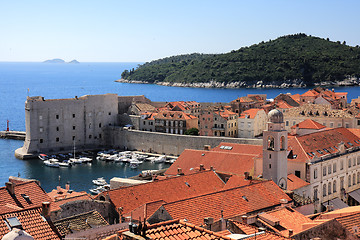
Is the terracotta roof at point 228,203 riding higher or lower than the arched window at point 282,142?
lower

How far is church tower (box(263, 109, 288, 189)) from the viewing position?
2716cm

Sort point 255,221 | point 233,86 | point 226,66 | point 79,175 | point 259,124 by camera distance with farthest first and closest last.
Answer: point 226,66
point 233,86
point 259,124
point 79,175
point 255,221

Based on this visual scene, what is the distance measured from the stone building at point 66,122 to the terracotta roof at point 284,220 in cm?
4396

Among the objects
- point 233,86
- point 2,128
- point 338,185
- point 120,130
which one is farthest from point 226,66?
point 338,185

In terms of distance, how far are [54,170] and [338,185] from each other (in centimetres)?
2796

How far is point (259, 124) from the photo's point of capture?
59.2 metres

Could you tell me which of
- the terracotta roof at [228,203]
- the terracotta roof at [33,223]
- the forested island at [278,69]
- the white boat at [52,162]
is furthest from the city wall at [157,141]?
the forested island at [278,69]

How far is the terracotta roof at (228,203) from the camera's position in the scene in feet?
58.3

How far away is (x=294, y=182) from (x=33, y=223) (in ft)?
67.8

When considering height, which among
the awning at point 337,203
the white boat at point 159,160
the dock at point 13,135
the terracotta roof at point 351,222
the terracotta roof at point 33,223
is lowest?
the white boat at point 159,160

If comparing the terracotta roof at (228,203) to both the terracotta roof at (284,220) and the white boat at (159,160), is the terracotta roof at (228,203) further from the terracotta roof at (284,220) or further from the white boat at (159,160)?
the white boat at (159,160)

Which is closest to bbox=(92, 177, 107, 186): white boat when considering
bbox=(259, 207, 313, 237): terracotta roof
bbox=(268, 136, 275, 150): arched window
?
bbox=(268, 136, 275, 150): arched window

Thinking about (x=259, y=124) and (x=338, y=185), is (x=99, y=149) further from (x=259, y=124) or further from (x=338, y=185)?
(x=338, y=185)

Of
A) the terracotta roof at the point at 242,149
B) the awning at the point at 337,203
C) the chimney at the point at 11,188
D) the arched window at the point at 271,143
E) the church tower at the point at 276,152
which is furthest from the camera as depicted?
the terracotta roof at the point at 242,149
